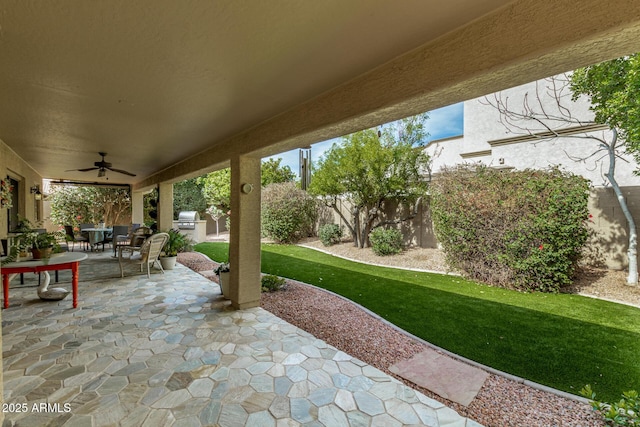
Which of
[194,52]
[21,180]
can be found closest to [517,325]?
[194,52]

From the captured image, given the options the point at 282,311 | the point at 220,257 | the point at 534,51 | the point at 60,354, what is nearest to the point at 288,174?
the point at 220,257

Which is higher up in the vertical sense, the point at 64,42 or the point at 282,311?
the point at 64,42

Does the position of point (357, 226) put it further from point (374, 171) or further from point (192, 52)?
point (192, 52)

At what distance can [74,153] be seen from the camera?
6.14 m

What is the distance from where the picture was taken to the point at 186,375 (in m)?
2.79

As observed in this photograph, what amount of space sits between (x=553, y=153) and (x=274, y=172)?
14619mm

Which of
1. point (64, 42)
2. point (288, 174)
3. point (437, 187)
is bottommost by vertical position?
point (437, 187)

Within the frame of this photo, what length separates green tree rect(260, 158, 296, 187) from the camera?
18.3m

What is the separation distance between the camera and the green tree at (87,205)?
13.5 metres

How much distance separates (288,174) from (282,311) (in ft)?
51.2

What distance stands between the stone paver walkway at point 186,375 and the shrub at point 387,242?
5.30 metres

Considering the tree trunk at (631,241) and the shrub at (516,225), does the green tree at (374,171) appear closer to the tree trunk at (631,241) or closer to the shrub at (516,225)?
the shrub at (516,225)

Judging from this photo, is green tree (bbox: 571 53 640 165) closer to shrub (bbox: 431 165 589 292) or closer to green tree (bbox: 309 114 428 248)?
shrub (bbox: 431 165 589 292)

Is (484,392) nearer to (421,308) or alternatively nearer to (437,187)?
(421,308)
